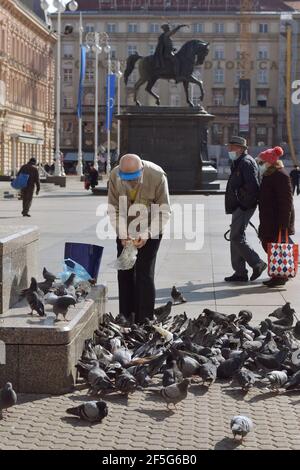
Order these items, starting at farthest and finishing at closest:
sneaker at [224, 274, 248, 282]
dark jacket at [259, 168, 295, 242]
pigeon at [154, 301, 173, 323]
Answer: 1. sneaker at [224, 274, 248, 282]
2. dark jacket at [259, 168, 295, 242]
3. pigeon at [154, 301, 173, 323]

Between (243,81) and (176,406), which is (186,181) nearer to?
(176,406)

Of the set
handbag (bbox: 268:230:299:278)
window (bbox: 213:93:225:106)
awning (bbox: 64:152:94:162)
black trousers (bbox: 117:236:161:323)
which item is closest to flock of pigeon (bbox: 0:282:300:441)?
black trousers (bbox: 117:236:161:323)

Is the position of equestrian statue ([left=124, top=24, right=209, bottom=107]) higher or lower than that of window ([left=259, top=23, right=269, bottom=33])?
lower

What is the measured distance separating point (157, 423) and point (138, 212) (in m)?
2.84

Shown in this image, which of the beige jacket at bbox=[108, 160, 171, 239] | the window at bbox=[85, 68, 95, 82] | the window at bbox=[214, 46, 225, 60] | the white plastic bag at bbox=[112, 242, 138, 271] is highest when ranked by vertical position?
the window at bbox=[214, 46, 225, 60]

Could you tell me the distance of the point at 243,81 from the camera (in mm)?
86625

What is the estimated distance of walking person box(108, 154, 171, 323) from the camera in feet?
27.8

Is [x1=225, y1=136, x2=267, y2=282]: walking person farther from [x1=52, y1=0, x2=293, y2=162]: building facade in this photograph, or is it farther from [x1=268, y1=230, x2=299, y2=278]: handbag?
[x1=52, y1=0, x2=293, y2=162]: building facade

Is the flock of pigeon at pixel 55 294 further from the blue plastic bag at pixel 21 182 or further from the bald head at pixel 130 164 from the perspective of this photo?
the blue plastic bag at pixel 21 182

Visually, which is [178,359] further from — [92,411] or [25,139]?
[25,139]

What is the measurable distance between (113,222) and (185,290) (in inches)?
140

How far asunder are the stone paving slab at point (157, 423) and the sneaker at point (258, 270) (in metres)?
5.97

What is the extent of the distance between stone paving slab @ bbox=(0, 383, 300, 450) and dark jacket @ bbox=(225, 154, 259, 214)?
605cm
